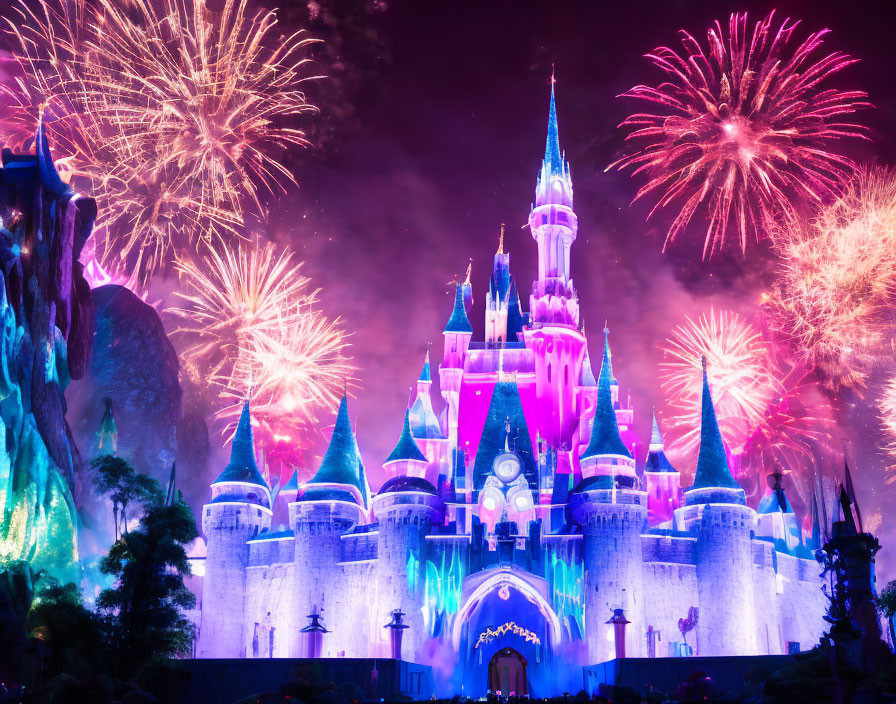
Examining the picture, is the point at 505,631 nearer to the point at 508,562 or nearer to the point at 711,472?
the point at 508,562

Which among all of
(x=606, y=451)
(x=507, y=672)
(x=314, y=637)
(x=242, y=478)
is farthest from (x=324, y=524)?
(x=606, y=451)

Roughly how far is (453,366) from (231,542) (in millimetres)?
19031

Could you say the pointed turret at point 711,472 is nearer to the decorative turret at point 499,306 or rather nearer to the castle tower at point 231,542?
the decorative turret at point 499,306

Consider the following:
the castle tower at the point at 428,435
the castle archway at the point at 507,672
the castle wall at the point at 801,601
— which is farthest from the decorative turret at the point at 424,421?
the castle wall at the point at 801,601

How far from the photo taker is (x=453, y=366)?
63.2 meters

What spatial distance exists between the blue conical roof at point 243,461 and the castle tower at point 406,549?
8.40 meters

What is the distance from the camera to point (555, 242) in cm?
6544

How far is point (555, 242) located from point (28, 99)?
33436mm

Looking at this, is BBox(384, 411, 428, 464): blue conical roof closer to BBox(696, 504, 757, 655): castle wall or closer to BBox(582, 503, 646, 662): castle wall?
BBox(582, 503, 646, 662): castle wall

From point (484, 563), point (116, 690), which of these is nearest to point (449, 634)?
point (484, 563)

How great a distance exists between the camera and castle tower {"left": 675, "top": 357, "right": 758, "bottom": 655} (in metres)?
45.5

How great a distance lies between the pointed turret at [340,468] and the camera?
166 feet

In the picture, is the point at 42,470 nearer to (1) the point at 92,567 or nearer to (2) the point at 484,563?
(1) the point at 92,567

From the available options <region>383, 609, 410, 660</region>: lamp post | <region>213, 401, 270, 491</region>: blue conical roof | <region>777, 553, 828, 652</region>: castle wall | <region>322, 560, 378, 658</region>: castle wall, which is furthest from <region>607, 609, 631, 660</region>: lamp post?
<region>213, 401, 270, 491</region>: blue conical roof
